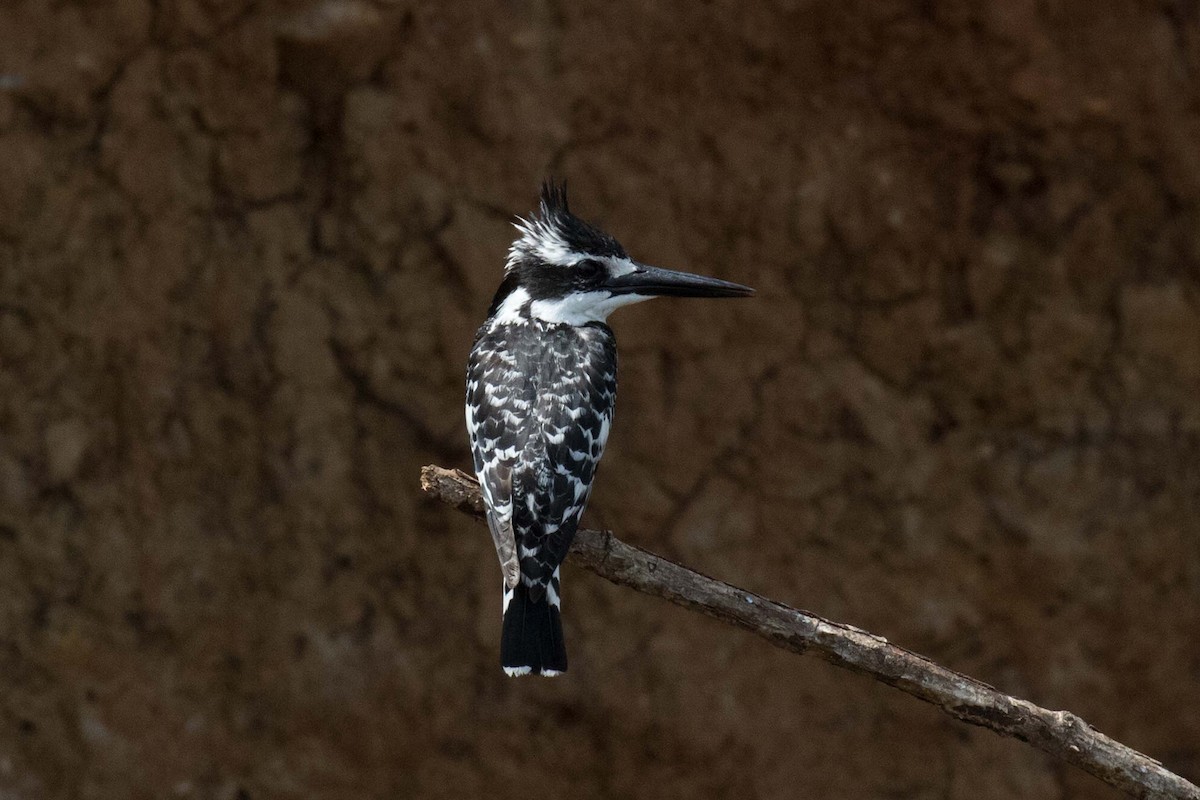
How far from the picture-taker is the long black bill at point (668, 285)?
3.75 metres

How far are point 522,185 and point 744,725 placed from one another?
1.85 metres

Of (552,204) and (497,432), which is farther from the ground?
(552,204)

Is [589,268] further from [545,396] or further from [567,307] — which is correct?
[545,396]

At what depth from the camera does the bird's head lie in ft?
12.3

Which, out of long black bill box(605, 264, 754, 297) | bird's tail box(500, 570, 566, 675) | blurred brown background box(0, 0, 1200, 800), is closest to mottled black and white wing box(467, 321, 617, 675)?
bird's tail box(500, 570, 566, 675)

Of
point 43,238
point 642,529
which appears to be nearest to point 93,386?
point 43,238

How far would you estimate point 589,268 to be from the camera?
3.77 metres

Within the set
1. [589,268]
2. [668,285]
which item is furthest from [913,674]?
[589,268]

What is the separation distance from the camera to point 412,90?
4629mm

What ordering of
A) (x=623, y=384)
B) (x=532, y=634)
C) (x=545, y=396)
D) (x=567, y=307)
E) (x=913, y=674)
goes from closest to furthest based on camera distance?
(x=913, y=674) < (x=532, y=634) < (x=545, y=396) < (x=567, y=307) < (x=623, y=384)

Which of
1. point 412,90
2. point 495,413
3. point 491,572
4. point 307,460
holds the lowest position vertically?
point 491,572

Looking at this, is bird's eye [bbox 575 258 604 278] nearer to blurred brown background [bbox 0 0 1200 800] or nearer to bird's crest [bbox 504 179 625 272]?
bird's crest [bbox 504 179 625 272]

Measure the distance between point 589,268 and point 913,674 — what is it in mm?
1434

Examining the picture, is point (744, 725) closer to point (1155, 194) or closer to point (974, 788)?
point (974, 788)
